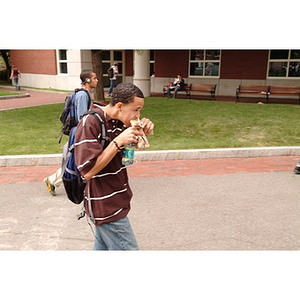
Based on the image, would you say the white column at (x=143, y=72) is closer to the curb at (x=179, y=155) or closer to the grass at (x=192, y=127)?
the grass at (x=192, y=127)

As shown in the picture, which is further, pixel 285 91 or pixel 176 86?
pixel 176 86

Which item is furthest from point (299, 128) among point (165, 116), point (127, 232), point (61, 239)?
point (127, 232)

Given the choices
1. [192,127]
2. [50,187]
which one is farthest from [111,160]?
[192,127]

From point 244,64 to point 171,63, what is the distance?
15.1ft

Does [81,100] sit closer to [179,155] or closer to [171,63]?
[179,155]

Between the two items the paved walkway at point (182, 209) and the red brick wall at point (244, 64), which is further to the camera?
the red brick wall at point (244, 64)

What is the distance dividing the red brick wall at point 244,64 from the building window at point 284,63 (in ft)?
1.19

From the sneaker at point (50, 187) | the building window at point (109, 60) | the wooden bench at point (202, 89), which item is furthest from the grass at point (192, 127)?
the building window at point (109, 60)

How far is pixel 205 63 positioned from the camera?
69.0 ft

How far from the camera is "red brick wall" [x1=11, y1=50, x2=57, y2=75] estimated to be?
2448 centimetres

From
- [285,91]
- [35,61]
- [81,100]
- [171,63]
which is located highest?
[81,100]

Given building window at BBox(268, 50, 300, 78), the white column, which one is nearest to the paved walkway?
the white column

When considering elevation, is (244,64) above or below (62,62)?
above

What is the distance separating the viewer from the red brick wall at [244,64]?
754 inches
